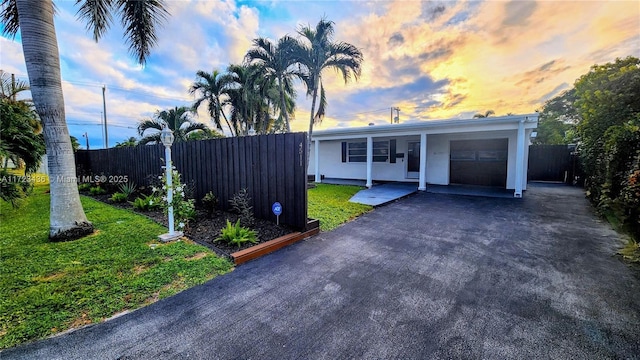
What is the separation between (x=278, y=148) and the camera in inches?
172

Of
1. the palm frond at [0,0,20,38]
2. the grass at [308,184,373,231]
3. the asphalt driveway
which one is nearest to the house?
the grass at [308,184,373,231]

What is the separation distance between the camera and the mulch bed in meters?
3.67

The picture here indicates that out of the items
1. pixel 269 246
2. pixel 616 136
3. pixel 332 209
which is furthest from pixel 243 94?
pixel 616 136

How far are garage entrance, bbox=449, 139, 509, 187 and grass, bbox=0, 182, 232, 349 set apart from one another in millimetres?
9895

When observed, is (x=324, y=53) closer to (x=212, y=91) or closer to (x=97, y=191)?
(x=212, y=91)

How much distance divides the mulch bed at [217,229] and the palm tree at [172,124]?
7889mm

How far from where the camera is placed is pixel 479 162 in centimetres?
962

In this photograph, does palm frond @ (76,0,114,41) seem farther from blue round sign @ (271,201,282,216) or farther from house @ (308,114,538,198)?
house @ (308,114,538,198)

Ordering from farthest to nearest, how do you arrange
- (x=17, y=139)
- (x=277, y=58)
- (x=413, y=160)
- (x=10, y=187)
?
1. (x=413, y=160)
2. (x=277, y=58)
3. (x=17, y=139)
4. (x=10, y=187)

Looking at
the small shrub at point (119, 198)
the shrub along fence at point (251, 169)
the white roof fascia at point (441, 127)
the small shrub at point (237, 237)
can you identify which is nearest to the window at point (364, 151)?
the white roof fascia at point (441, 127)

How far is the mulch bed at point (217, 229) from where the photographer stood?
3.67 m

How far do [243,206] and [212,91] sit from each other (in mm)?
10838

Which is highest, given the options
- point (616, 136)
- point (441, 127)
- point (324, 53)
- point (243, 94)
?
point (324, 53)

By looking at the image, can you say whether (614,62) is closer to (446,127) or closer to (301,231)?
(446,127)
